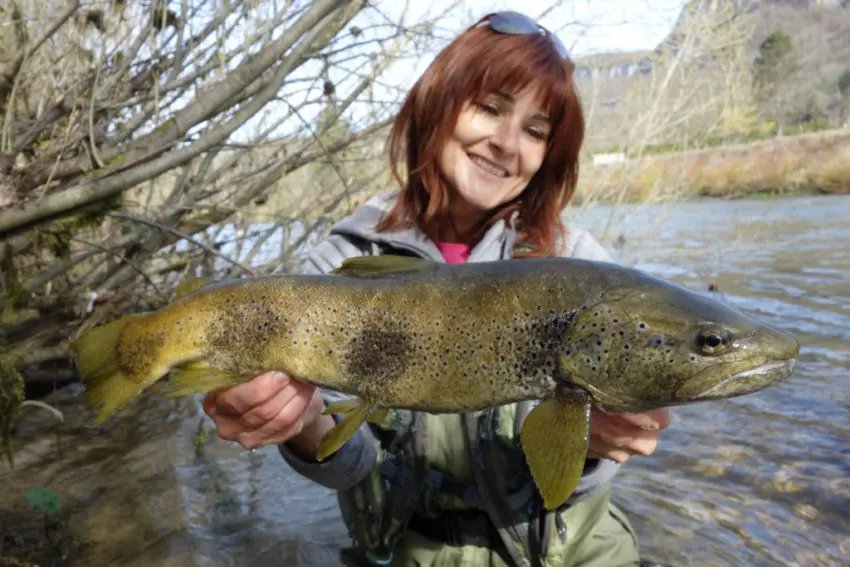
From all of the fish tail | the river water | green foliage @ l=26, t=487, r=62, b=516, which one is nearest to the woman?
the fish tail

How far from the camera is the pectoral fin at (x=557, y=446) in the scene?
1853 millimetres

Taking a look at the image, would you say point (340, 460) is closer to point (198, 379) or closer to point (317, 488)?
point (198, 379)

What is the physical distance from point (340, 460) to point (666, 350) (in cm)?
139

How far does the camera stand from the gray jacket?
2.65 metres

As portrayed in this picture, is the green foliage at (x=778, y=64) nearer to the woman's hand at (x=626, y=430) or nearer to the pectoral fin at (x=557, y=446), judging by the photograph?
the woman's hand at (x=626, y=430)

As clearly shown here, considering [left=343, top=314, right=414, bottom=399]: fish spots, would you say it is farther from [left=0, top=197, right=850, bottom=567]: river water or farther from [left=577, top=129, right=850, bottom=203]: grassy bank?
[left=577, top=129, right=850, bottom=203]: grassy bank

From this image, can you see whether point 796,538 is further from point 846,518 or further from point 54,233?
point 54,233

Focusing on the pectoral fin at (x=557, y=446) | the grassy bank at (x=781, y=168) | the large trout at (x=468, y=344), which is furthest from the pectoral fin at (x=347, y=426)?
the grassy bank at (x=781, y=168)

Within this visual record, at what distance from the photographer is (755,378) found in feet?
5.90

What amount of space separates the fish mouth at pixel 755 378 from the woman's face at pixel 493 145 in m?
1.54

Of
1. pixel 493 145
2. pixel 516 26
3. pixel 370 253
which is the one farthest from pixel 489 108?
pixel 370 253

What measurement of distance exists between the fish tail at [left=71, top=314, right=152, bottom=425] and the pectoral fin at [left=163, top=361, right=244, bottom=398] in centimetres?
10

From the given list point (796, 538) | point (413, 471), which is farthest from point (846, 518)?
point (413, 471)

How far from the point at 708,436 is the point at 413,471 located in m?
3.67
